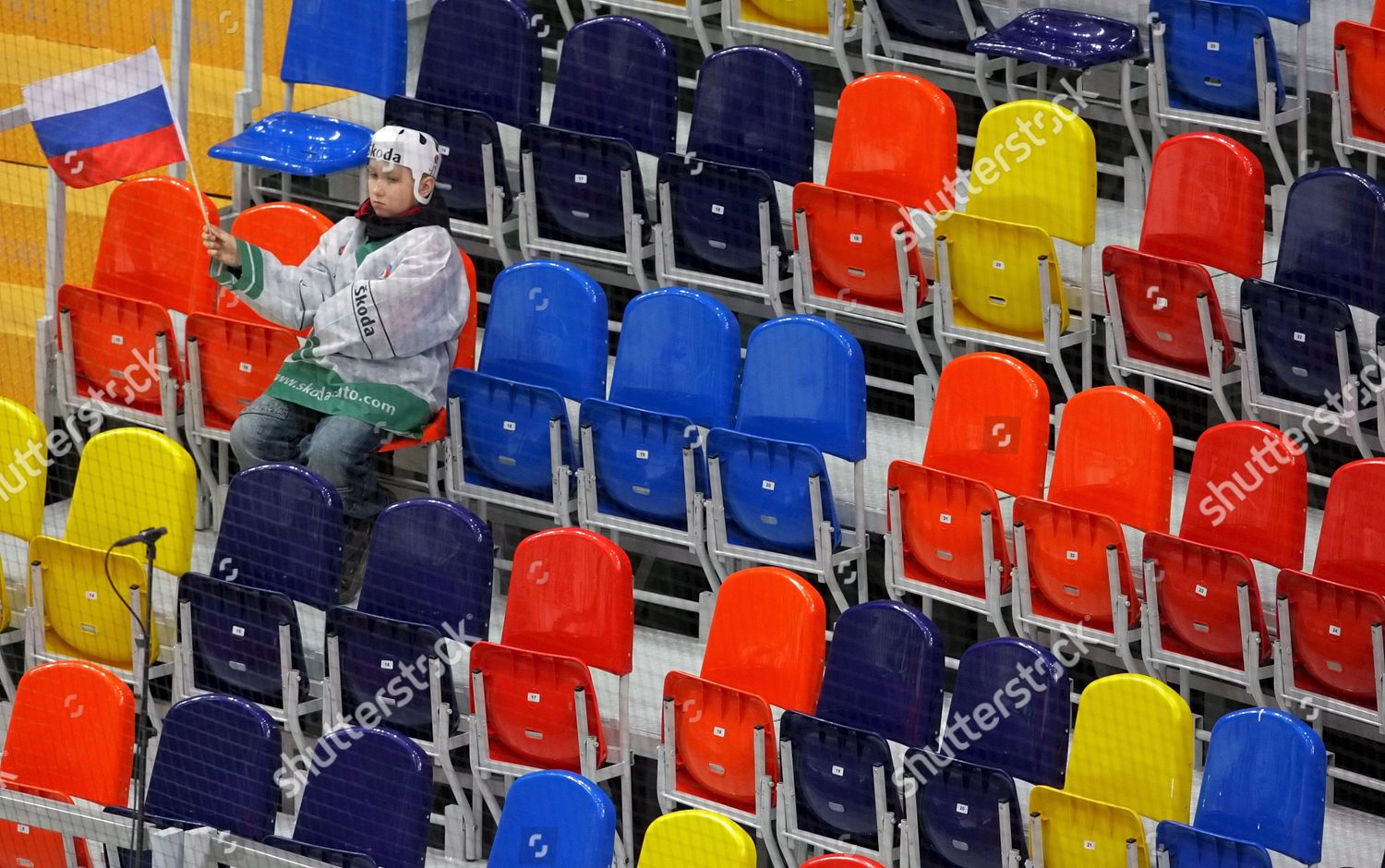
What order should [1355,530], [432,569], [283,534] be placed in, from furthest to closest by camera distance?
1. [283,534]
2. [432,569]
3. [1355,530]

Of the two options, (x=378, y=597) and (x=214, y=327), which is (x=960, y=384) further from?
(x=214, y=327)

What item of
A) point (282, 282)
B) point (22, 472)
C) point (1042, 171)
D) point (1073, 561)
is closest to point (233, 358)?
point (282, 282)

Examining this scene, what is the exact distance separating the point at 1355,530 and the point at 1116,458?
49cm

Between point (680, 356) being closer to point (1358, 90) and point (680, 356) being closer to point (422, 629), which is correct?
point (422, 629)

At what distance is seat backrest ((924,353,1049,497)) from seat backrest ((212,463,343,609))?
1.23 meters

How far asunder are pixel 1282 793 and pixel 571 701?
4.36ft

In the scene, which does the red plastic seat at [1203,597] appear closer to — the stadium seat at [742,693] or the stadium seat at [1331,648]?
the stadium seat at [1331,648]

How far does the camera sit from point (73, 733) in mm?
4922

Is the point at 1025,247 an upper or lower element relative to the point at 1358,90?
lower

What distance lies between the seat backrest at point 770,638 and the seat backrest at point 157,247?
64.7 inches

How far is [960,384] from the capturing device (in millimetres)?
5207

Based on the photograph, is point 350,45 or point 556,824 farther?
point 350,45

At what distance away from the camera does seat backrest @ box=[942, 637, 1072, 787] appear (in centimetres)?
465

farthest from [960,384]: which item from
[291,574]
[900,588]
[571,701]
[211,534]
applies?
[211,534]
